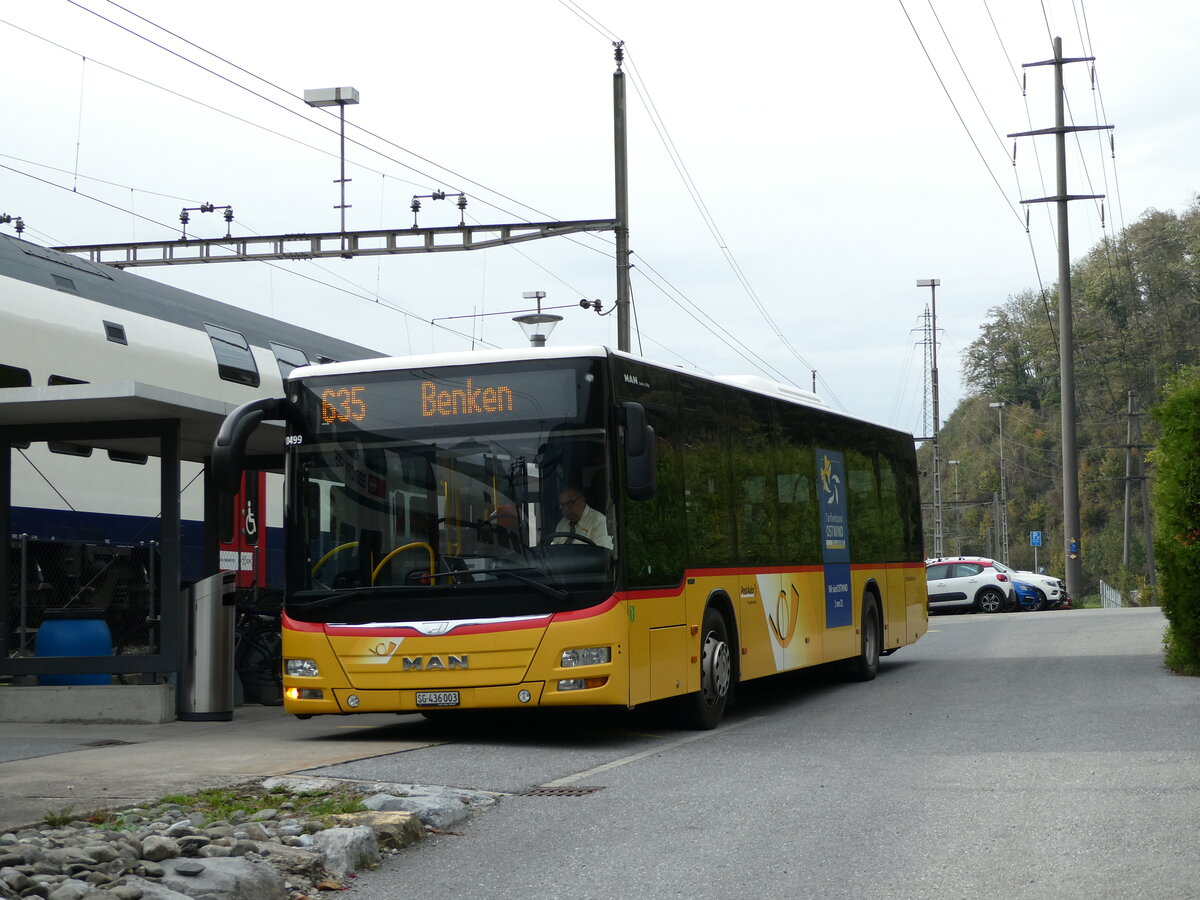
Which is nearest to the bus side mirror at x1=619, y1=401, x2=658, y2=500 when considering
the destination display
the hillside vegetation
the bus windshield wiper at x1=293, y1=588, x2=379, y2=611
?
the destination display

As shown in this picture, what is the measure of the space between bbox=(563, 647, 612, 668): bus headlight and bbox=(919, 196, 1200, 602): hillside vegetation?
4513 cm

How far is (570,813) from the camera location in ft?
27.0

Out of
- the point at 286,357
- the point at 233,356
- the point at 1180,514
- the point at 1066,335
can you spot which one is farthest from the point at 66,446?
the point at 1066,335

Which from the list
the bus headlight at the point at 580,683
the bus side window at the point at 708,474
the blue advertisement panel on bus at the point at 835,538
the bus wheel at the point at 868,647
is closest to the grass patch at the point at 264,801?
the bus headlight at the point at 580,683

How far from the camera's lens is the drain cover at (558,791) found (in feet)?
29.1

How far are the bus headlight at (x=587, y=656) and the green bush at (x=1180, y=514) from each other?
315 inches

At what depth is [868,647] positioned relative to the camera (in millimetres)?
17688

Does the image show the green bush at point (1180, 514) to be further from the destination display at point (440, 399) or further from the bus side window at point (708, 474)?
the destination display at point (440, 399)

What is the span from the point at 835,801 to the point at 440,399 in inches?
174

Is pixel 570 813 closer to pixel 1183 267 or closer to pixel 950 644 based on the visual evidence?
pixel 950 644

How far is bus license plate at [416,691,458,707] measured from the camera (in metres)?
11.0

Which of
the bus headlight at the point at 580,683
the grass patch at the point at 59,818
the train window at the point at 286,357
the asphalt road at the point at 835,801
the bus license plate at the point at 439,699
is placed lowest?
the asphalt road at the point at 835,801

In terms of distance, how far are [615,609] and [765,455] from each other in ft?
12.7

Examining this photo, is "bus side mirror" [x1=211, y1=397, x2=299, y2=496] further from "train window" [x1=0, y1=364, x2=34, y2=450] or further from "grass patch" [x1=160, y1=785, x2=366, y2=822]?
"train window" [x1=0, y1=364, x2=34, y2=450]
